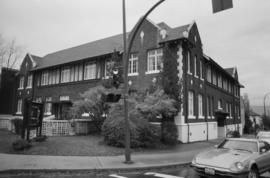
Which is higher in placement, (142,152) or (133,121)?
(133,121)

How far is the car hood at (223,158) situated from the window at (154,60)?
1200cm

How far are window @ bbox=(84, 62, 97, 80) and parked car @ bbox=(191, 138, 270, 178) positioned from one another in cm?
1849

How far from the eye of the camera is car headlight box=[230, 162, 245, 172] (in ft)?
22.4

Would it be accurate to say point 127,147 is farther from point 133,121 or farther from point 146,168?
point 133,121

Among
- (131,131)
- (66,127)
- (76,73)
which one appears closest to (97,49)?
(76,73)

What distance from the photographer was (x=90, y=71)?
25.9 metres

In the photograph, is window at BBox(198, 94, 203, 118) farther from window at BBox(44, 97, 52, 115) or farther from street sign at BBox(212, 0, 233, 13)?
window at BBox(44, 97, 52, 115)

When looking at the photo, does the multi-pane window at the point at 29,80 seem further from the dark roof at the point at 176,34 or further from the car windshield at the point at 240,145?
the car windshield at the point at 240,145

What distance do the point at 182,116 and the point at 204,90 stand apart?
6.91 metres

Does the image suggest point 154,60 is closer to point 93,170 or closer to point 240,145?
point 240,145

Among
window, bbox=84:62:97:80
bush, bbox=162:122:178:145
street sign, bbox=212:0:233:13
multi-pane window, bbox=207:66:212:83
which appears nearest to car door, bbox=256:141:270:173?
street sign, bbox=212:0:233:13

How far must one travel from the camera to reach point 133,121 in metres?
14.4

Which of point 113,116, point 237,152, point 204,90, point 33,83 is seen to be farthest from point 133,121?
point 33,83

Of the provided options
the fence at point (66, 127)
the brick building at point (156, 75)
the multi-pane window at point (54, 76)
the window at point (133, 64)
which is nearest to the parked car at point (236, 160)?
the brick building at point (156, 75)
